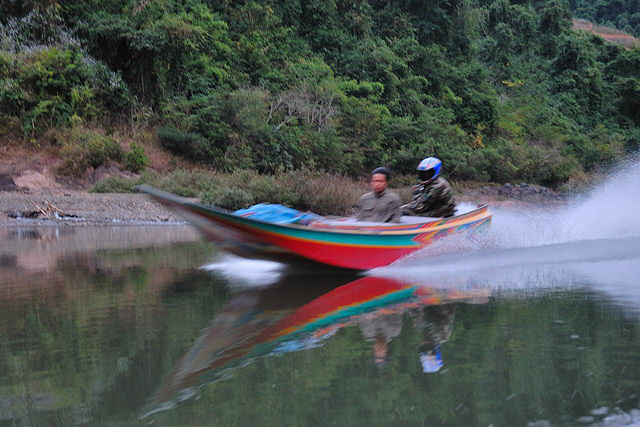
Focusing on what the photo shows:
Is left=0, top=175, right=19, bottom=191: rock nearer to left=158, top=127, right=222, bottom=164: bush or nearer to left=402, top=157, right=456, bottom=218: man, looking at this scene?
left=158, top=127, right=222, bottom=164: bush

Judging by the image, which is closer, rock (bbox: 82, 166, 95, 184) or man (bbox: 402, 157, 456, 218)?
man (bbox: 402, 157, 456, 218)

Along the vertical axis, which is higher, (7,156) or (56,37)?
(56,37)

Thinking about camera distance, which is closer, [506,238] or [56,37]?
[506,238]

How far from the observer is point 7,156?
20156mm

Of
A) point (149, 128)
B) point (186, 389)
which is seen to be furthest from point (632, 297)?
point (149, 128)

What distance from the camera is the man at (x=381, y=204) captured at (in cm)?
909

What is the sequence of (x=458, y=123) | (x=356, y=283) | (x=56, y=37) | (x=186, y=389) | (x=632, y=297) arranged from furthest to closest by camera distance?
(x=458, y=123) → (x=56, y=37) → (x=356, y=283) → (x=632, y=297) → (x=186, y=389)

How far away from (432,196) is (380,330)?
16.6 feet

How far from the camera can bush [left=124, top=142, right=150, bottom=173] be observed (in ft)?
68.0

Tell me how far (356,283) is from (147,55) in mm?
17903

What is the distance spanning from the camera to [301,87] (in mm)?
27359

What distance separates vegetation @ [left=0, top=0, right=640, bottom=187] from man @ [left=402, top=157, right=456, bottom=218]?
8.36 meters

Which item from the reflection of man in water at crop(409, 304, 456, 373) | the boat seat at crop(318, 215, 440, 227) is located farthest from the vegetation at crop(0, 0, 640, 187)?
the reflection of man in water at crop(409, 304, 456, 373)

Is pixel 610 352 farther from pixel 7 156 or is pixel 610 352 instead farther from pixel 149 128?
pixel 149 128
